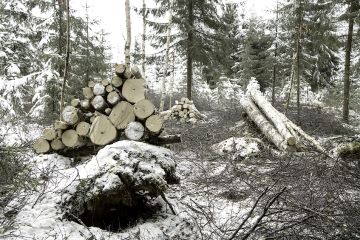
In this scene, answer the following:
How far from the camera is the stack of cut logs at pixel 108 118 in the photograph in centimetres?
643

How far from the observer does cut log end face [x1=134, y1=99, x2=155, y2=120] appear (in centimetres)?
648

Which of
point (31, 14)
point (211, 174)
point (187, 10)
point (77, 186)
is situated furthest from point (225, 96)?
point (77, 186)

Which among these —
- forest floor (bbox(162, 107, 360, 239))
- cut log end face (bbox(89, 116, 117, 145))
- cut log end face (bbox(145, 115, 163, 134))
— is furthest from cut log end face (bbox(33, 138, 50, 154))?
forest floor (bbox(162, 107, 360, 239))

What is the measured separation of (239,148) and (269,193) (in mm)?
2611

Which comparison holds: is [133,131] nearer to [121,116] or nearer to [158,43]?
[121,116]

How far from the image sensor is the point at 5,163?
404 centimetres

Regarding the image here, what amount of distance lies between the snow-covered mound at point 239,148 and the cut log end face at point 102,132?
304 cm

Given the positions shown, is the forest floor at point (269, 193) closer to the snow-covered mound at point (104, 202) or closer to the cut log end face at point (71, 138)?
the snow-covered mound at point (104, 202)

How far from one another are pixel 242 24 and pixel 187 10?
1392cm

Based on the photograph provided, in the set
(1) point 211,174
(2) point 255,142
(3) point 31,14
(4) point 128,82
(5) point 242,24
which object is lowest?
(1) point 211,174

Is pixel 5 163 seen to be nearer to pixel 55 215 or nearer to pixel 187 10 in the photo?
pixel 55 215

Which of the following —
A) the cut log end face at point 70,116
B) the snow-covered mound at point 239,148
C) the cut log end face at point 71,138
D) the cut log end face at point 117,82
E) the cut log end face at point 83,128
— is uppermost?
the cut log end face at point 117,82

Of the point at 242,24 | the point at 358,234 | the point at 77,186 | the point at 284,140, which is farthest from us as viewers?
the point at 242,24

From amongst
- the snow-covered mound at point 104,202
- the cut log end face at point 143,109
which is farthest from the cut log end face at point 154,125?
the snow-covered mound at point 104,202
